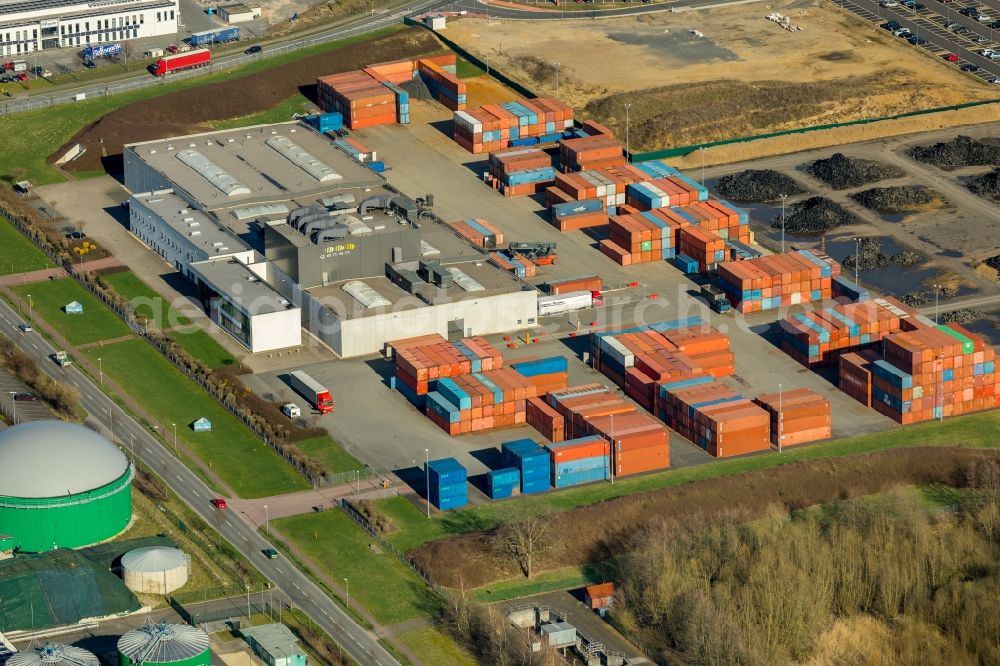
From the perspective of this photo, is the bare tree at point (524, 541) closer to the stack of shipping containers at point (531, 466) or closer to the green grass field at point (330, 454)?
the stack of shipping containers at point (531, 466)

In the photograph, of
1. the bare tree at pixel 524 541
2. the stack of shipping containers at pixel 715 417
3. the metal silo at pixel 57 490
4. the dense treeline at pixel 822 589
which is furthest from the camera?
the stack of shipping containers at pixel 715 417

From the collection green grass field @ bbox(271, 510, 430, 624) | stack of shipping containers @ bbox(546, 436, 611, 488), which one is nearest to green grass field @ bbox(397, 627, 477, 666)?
green grass field @ bbox(271, 510, 430, 624)

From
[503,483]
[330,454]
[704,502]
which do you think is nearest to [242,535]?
[330,454]

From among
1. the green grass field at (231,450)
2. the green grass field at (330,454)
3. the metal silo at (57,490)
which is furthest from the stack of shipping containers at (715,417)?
the metal silo at (57,490)

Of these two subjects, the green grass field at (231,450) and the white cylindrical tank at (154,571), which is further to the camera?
the green grass field at (231,450)

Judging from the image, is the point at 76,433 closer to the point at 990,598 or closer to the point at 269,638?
the point at 269,638

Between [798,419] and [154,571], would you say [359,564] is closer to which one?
[154,571]
